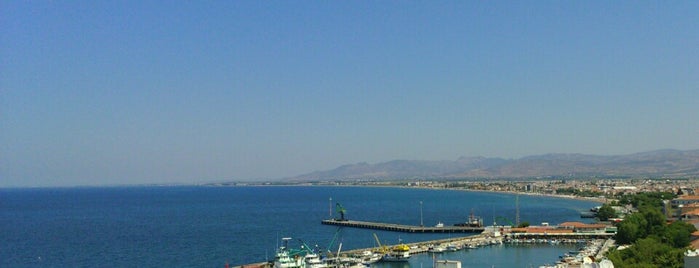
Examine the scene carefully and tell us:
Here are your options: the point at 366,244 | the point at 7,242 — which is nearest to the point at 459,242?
the point at 366,244

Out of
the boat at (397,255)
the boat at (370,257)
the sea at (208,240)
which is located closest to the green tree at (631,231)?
the sea at (208,240)

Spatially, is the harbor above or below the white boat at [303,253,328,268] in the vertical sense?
below

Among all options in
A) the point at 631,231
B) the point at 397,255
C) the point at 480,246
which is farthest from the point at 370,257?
the point at 631,231

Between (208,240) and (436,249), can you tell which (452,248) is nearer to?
(436,249)

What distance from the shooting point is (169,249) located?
3556 cm

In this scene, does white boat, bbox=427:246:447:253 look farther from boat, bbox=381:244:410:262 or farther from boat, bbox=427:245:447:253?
boat, bbox=381:244:410:262

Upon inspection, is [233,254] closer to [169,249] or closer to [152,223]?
[169,249]

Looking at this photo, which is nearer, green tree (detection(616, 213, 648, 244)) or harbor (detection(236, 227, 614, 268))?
harbor (detection(236, 227, 614, 268))

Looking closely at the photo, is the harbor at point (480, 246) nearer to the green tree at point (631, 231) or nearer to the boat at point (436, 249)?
the boat at point (436, 249)

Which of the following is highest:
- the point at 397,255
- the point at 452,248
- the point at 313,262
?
the point at 313,262

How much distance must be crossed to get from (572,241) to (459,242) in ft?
21.5

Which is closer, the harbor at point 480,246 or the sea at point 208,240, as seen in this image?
the harbor at point 480,246

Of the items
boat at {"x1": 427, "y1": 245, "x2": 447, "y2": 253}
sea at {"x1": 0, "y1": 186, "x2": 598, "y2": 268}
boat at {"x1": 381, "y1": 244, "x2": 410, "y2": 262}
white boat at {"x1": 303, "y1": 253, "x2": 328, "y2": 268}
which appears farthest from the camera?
boat at {"x1": 427, "y1": 245, "x2": 447, "y2": 253}

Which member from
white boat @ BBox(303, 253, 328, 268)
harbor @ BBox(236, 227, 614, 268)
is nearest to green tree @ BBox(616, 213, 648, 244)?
harbor @ BBox(236, 227, 614, 268)
